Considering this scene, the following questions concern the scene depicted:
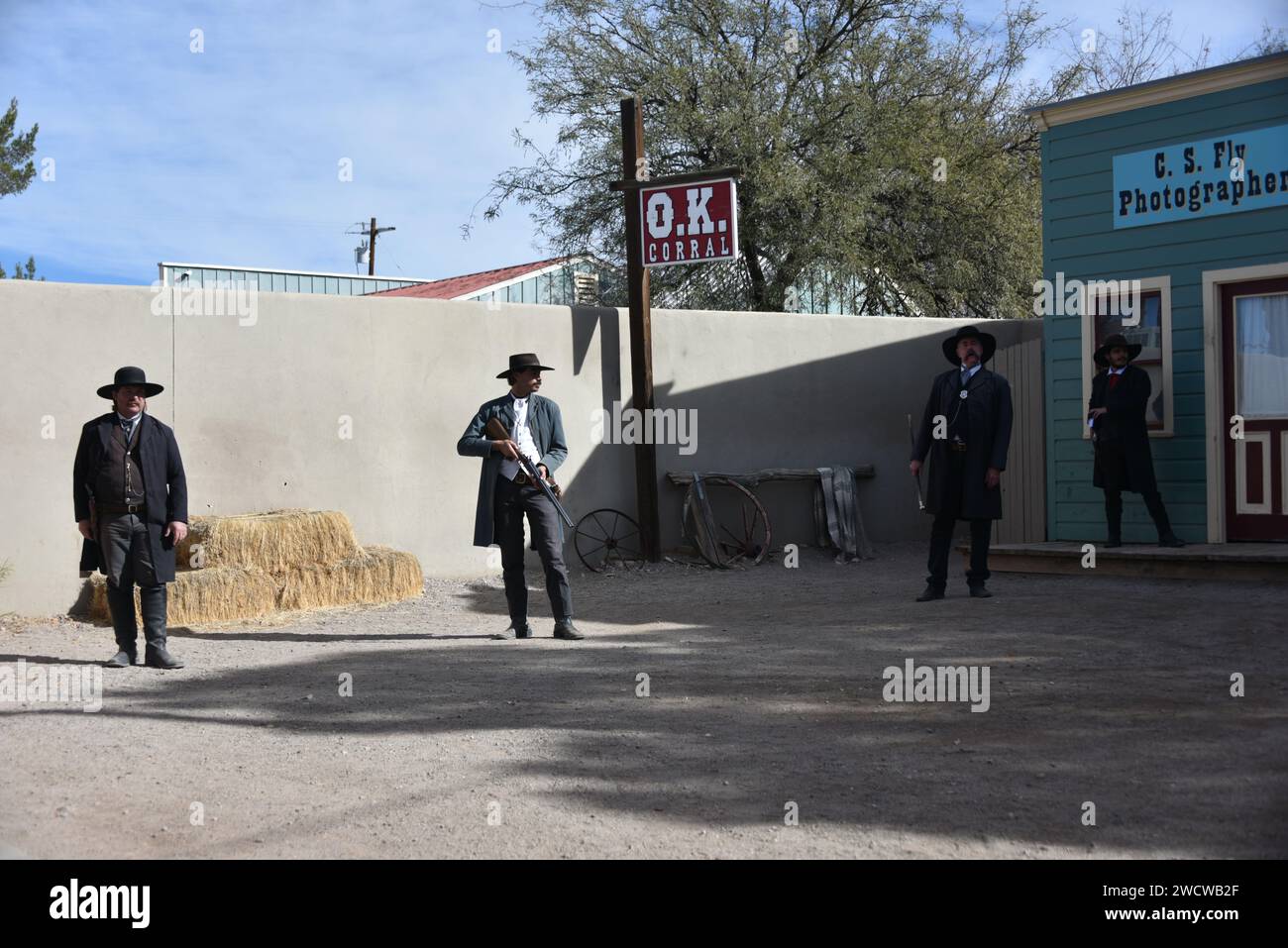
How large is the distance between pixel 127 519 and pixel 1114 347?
7.82 m

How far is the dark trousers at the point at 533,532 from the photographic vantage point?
29.8 ft

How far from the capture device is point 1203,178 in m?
11.2

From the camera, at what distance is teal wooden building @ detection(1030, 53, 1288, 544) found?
35.7 ft

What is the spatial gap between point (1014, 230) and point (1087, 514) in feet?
Result: 34.1

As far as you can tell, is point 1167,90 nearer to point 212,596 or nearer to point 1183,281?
point 1183,281

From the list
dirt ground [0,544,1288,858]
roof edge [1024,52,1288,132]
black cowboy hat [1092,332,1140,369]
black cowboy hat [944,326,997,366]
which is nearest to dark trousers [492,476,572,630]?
dirt ground [0,544,1288,858]

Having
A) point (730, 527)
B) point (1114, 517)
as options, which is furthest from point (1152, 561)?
point (730, 527)

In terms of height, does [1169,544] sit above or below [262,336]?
below

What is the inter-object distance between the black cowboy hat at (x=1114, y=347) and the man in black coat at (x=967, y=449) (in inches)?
57.7

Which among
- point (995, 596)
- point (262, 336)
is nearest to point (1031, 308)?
point (995, 596)

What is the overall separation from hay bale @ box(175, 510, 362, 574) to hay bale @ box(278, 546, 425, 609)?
0.09 meters

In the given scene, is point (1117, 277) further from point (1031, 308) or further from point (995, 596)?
point (1031, 308)

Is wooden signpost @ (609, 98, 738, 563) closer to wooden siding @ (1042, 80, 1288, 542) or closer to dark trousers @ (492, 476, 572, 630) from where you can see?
wooden siding @ (1042, 80, 1288, 542)

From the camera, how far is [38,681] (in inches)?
300
